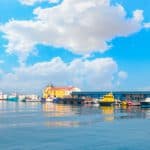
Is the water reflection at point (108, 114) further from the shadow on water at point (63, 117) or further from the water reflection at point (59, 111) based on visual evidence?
the water reflection at point (59, 111)

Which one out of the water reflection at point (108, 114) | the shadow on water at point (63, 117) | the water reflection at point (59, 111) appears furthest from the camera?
the water reflection at point (59, 111)

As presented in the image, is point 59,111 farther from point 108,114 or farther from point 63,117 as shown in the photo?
point 63,117

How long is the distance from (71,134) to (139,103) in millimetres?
101582

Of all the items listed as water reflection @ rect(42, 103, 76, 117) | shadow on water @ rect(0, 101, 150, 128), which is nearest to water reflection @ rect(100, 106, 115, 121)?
shadow on water @ rect(0, 101, 150, 128)

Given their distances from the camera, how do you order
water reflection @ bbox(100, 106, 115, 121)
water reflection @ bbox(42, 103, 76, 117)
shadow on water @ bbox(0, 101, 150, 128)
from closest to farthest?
shadow on water @ bbox(0, 101, 150, 128) < water reflection @ bbox(100, 106, 115, 121) < water reflection @ bbox(42, 103, 76, 117)

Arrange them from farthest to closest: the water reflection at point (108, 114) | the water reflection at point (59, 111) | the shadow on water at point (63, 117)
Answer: the water reflection at point (59, 111)
the water reflection at point (108, 114)
the shadow on water at point (63, 117)

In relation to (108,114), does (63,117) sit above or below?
below

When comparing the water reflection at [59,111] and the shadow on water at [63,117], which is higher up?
the water reflection at [59,111]

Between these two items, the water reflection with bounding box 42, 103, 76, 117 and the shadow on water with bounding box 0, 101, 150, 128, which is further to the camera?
the water reflection with bounding box 42, 103, 76, 117

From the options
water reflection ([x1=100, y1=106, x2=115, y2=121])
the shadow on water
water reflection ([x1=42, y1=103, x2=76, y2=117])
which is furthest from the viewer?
water reflection ([x1=42, y1=103, x2=76, y2=117])

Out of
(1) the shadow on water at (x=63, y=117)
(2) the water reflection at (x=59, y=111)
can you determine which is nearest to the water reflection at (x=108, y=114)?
(1) the shadow on water at (x=63, y=117)

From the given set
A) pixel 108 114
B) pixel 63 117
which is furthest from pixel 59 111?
pixel 63 117

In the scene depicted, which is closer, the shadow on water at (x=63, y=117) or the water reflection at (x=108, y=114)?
the shadow on water at (x=63, y=117)

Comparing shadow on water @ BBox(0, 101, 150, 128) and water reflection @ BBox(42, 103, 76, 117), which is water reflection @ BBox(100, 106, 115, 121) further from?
water reflection @ BBox(42, 103, 76, 117)
